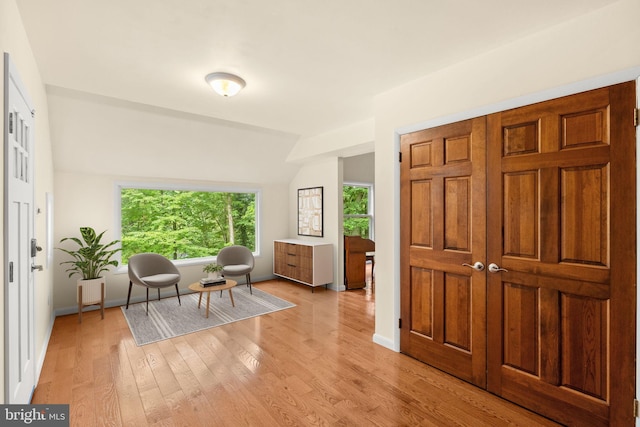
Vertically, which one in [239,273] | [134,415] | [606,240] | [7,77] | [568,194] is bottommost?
[134,415]

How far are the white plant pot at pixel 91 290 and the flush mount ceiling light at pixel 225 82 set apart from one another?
3.02m

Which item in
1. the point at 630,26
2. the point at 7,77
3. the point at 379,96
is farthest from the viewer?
the point at 379,96

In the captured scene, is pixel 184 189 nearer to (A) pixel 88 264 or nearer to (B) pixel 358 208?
(A) pixel 88 264

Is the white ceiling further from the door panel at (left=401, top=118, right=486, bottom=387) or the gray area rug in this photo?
the gray area rug

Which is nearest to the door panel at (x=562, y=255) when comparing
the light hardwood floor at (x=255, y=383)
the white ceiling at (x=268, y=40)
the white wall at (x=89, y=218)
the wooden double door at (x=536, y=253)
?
the wooden double door at (x=536, y=253)

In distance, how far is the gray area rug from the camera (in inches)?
140

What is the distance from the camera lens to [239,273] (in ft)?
16.2

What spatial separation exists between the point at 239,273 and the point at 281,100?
2801mm

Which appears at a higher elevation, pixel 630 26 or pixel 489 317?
pixel 630 26

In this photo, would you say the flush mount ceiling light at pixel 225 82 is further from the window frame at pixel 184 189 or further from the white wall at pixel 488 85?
the window frame at pixel 184 189

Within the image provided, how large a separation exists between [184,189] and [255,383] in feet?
12.7

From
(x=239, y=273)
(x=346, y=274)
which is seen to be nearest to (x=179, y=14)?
(x=239, y=273)

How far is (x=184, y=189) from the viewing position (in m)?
5.36

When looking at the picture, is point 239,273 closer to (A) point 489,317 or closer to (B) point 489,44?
(A) point 489,317
